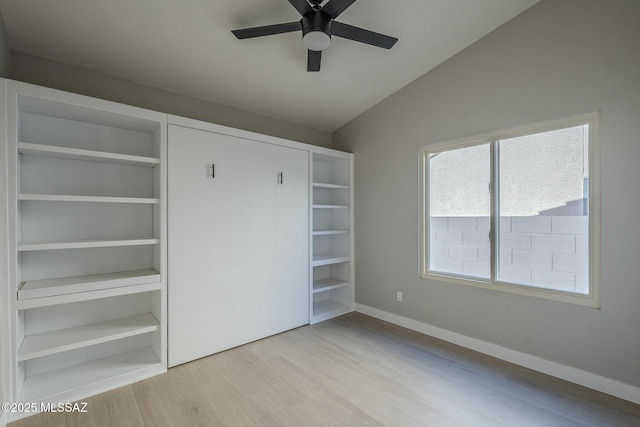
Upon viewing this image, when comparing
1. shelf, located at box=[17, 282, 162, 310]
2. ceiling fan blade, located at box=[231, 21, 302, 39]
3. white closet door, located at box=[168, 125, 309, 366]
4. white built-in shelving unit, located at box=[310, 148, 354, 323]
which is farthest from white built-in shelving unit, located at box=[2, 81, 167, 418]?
white built-in shelving unit, located at box=[310, 148, 354, 323]

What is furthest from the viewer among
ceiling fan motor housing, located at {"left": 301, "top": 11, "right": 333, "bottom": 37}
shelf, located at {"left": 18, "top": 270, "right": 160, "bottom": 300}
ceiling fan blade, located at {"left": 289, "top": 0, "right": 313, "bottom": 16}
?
shelf, located at {"left": 18, "top": 270, "right": 160, "bottom": 300}

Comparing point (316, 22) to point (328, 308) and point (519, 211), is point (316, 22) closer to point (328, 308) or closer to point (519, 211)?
point (519, 211)

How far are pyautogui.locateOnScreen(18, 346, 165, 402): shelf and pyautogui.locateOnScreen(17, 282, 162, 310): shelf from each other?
58 centimetres

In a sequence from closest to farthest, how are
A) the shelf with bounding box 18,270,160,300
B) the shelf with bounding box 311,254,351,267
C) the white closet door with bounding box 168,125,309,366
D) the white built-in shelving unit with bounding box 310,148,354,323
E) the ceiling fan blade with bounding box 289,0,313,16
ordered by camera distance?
the ceiling fan blade with bounding box 289,0,313,16 < the shelf with bounding box 18,270,160,300 < the white closet door with bounding box 168,125,309,366 < the shelf with bounding box 311,254,351,267 < the white built-in shelving unit with bounding box 310,148,354,323

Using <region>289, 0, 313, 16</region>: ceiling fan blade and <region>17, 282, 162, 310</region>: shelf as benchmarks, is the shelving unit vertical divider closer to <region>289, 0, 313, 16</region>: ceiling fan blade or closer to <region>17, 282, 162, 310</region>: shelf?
<region>17, 282, 162, 310</region>: shelf

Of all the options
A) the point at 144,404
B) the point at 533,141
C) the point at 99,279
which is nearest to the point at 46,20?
the point at 99,279

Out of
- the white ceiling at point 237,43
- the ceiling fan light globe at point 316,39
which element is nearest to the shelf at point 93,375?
the white ceiling at point 237,43

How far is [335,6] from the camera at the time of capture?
1.76m

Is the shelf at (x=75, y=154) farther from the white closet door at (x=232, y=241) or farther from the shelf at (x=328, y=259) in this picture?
the shelf at (x=328, y=259)

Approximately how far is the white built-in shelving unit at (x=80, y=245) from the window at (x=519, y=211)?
270 cm

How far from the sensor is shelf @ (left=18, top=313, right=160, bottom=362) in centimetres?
195

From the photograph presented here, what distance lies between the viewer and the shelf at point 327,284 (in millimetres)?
3626

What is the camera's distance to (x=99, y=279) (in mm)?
2209

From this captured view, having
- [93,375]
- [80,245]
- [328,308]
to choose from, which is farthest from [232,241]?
[328,308]
